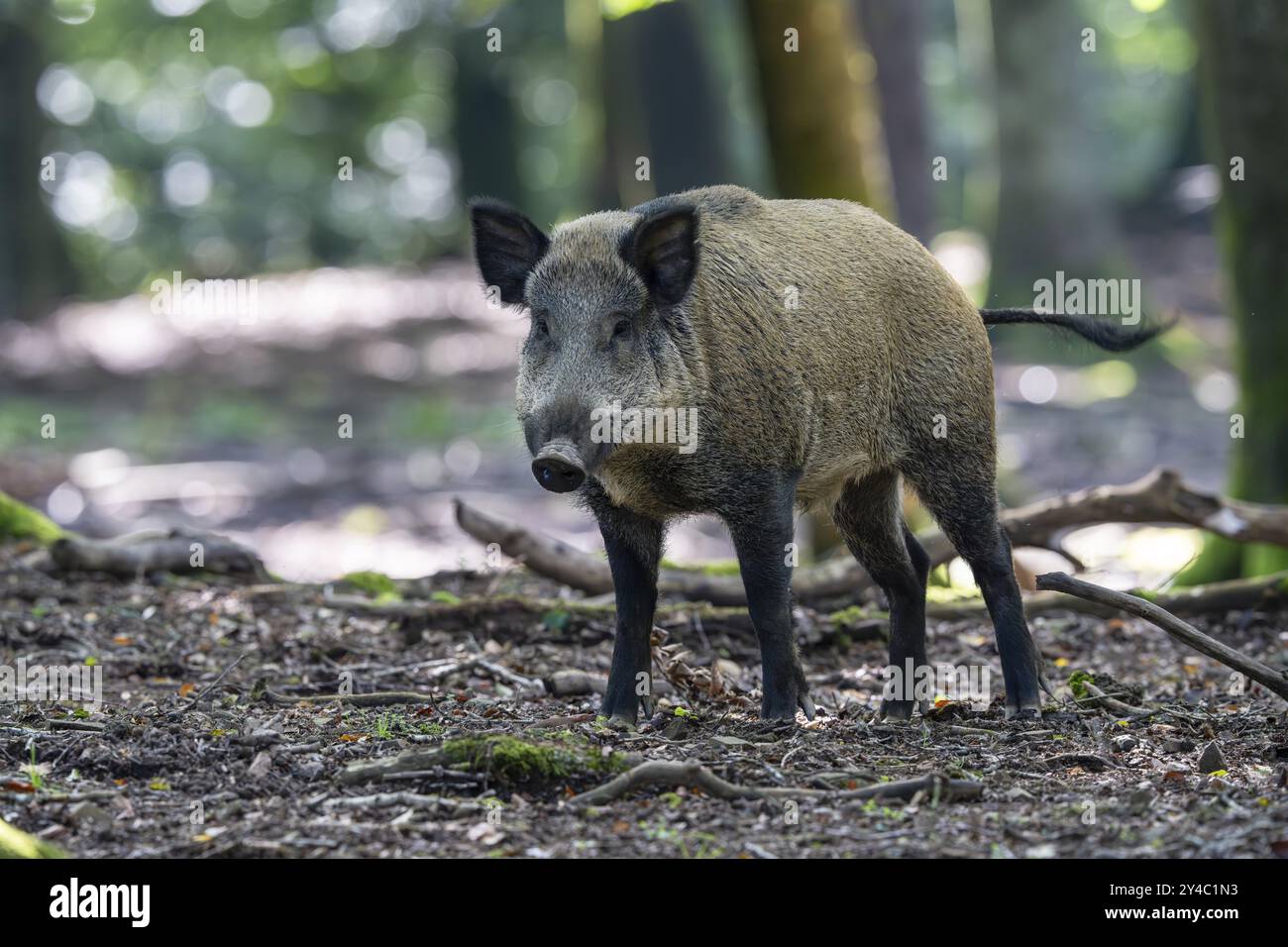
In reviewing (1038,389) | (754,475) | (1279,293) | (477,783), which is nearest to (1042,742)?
(754,475)

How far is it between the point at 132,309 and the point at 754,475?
2188cm

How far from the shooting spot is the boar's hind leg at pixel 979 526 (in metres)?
6.85

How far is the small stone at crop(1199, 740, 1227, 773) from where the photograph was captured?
539 cm

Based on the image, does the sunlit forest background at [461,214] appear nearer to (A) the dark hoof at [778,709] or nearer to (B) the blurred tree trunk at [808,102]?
(B) the blurred tree trunk at [808,102]

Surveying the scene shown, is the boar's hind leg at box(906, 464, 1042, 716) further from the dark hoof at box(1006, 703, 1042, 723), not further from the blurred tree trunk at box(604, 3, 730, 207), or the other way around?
the blurred tree trunk at box(604, 3, 730, 207)

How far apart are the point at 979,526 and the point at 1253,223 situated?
137 inches

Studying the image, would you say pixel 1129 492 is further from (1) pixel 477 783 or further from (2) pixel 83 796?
(2) pixel 83 796

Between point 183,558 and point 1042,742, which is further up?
point 183,558

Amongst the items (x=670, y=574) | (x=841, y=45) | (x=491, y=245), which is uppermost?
(x=841, y=45)

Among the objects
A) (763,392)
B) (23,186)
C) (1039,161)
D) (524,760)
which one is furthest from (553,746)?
(23,186)

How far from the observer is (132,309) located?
2589 cm

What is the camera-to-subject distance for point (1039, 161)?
21.0m

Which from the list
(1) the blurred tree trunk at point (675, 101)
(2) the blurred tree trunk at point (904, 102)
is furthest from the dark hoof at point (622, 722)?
(2) the blurred tree trunk at point (904, 102)

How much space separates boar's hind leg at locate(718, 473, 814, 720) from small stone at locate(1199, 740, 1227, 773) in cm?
155
